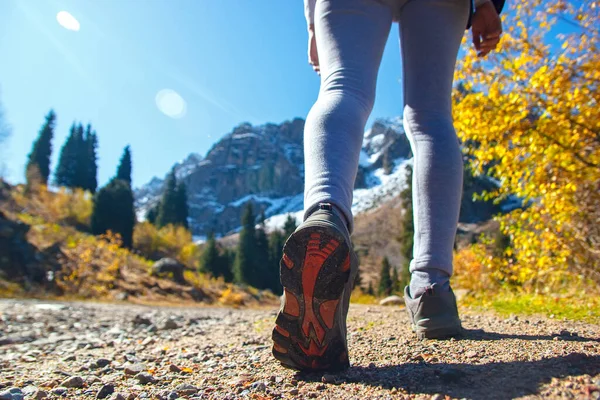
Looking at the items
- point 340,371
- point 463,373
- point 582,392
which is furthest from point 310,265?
point 582,392

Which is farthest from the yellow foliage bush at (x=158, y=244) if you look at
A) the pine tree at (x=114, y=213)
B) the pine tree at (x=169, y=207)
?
the pine tree at (x=169, y=207)

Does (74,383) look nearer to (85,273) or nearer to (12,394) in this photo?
(12,394)

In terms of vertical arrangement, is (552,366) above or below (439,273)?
below

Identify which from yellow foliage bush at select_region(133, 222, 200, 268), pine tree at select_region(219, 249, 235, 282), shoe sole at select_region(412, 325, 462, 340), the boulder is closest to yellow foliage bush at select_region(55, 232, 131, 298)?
the boulder

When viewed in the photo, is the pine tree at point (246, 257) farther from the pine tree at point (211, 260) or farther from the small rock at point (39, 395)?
the small rock at point (39, 395)

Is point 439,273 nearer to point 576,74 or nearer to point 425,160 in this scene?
point 425,160

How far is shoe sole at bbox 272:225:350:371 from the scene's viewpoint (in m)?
0.76

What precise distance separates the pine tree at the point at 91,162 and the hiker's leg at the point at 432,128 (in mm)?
44191

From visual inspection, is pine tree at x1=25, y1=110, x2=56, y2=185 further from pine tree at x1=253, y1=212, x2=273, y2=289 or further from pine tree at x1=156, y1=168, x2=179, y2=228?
pine tree at x1=253, y1=212, x2=273, y2=289

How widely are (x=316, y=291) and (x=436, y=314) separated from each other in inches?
21.2

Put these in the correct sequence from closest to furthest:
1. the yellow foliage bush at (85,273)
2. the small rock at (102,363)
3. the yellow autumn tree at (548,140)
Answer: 1. the small rock at (102,363)
2. the yellow autumn tree at (548,140)
3. the yellow foliage bush at (85,273)

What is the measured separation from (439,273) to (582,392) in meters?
0.54

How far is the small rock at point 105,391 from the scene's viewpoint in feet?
2.85

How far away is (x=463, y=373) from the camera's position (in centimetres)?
78
